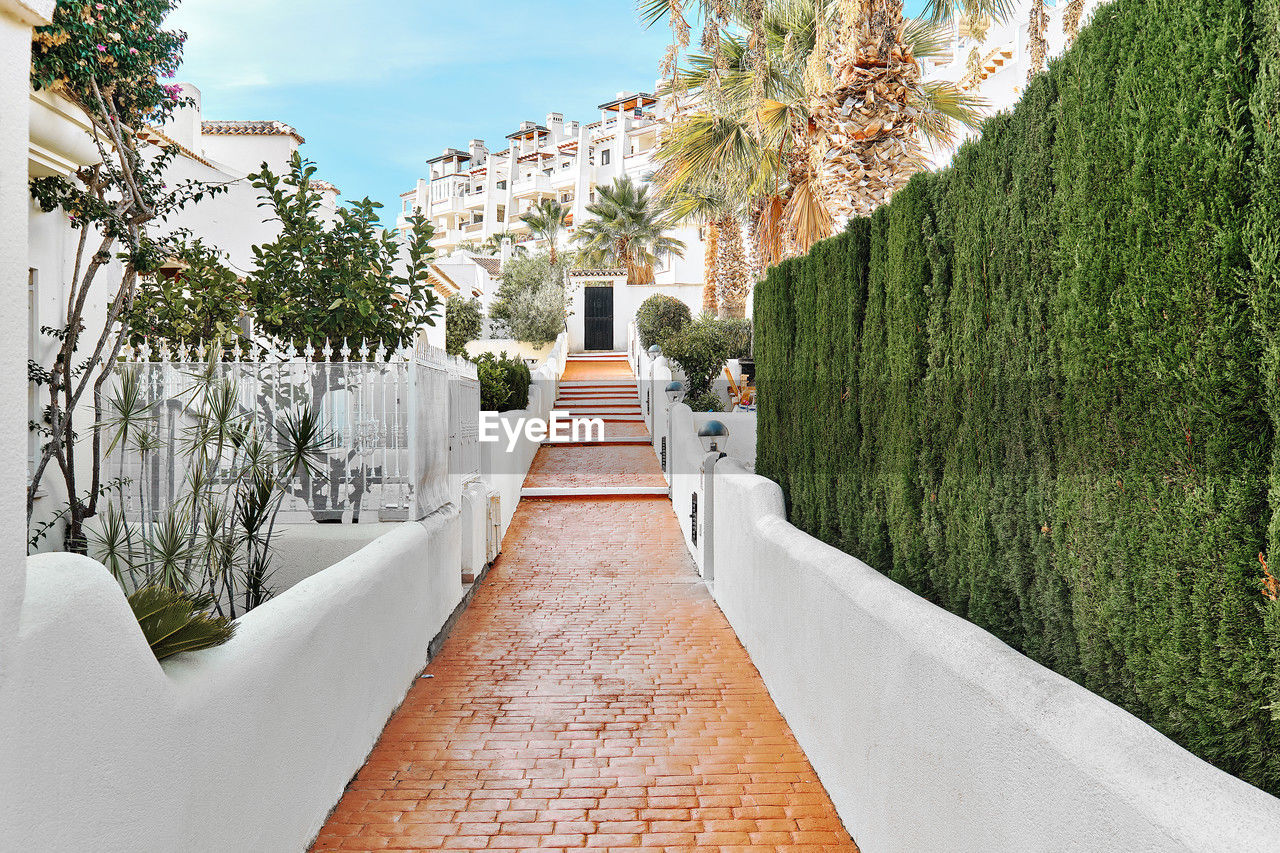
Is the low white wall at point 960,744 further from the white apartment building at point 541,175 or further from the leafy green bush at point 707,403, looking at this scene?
the white apartment building at point 541,175

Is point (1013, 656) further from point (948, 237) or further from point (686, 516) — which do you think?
point (686, 516)

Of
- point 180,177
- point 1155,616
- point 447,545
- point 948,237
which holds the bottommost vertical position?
point 447,545

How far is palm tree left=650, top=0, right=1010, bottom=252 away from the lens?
873cm

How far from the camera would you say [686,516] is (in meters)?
11.7

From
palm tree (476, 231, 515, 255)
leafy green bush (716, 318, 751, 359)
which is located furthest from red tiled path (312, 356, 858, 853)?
palm tree (476, 231, 515, 255)

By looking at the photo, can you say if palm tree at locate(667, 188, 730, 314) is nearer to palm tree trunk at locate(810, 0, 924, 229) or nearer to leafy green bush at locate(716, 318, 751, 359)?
leafy green bush at locate(716, 318, 751, 359)

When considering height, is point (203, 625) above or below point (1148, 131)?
below

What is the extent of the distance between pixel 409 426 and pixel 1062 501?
462 cm

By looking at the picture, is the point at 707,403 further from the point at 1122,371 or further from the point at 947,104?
the point at 1122,371

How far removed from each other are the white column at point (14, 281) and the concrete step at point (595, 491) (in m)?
12.7

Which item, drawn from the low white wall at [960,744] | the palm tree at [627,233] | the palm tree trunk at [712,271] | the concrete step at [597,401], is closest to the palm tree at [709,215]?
the palm tree trunk at [712,271]

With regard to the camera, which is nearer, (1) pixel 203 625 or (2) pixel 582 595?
(1) pixel 203 625

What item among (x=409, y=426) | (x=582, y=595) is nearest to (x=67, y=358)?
(x=409, y=426)

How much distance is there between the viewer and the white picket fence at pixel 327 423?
6.16 m
